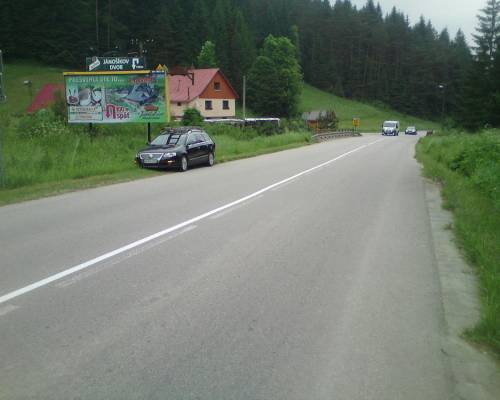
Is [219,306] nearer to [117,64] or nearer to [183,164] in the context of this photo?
[183,164]

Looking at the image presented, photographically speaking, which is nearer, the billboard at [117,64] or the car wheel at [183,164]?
the car wheel at [183,164]

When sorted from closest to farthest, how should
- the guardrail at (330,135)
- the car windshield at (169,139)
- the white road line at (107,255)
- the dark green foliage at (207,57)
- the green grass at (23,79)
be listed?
the white road line at (107,255) → the car windshield at (169,139) → the guardrail at (330,135) → the green grass at (23,79) → the dark green foliage at (207,57)

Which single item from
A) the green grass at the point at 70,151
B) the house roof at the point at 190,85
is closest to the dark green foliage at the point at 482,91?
the green grass at the point at 70,151

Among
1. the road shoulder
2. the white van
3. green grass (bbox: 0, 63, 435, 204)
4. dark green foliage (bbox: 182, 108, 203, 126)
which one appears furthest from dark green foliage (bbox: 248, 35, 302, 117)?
the road shoulder

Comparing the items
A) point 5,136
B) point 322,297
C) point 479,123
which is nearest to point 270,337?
point 322,297

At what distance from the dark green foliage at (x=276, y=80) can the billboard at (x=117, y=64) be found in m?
58.5

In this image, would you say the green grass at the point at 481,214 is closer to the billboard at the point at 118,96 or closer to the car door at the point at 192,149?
the car door at the point at 192,149

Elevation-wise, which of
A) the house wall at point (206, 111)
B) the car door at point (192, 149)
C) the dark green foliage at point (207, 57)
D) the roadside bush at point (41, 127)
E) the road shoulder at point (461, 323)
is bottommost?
the road shoulder at point (461, 323)

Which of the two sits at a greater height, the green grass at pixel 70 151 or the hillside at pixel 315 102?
the hillside at pixel 315 102

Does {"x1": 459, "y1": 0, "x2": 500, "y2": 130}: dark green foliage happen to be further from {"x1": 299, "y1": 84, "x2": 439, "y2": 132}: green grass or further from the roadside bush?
the roadside bush

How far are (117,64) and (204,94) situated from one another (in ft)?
143

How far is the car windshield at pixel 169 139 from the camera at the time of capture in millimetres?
21814

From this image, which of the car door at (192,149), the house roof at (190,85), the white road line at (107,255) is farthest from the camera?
the house roof at (190,85)

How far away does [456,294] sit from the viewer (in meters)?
6.17
